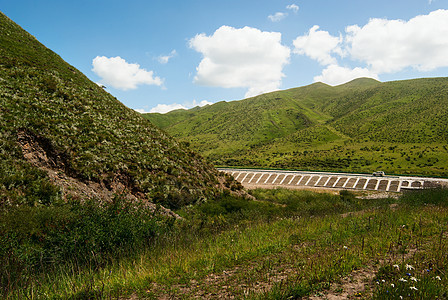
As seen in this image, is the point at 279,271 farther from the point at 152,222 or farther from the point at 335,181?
the point at 335,181

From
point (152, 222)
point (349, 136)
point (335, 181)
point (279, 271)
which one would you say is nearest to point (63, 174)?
→ point (152, 222)

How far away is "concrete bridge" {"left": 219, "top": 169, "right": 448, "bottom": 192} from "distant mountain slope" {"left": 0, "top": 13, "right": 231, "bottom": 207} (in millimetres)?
29099

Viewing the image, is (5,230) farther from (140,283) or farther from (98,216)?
(140,283)

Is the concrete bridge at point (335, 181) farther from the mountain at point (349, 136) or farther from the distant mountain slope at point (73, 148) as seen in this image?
the distant mountain slope at point (73, 148)

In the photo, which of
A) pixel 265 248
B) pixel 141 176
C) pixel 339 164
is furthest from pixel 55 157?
pixel 339 164

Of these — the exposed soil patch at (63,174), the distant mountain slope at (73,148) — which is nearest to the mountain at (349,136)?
the distant mountain slope at (73,148)

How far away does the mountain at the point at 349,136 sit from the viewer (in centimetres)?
6956

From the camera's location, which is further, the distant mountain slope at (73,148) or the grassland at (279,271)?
the distant mountain slope at (73,148)

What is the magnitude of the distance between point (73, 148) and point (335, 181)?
48388 mm

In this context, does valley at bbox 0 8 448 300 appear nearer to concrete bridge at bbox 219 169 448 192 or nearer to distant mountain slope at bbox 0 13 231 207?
distant mountain slope at bbox 0 13 231 207

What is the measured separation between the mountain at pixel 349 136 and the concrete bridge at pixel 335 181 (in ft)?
47.8

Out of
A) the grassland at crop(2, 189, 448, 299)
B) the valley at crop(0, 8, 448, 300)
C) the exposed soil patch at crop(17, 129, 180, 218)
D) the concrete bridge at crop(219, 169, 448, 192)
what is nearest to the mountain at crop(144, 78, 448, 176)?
the concrete bridge at crop(219, 169, 448, 192)

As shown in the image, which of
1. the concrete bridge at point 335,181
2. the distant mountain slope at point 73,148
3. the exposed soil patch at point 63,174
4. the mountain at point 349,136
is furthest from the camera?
the mountain at point 349,136

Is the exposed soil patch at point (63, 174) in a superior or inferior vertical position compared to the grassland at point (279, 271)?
superior
